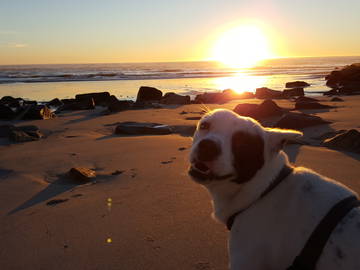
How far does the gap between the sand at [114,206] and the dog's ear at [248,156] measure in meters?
1.16

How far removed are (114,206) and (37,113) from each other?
32.1 feet

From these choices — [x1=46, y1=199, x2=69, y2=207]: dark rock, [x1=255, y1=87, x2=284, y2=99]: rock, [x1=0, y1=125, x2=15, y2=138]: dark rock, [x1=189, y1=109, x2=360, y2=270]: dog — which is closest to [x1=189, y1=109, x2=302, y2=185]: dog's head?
[x1=189, y1=109, x2=360, y2=270]: dog

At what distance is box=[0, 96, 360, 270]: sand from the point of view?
13.1ft

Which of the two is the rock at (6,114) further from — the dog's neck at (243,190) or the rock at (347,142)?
the dog's neck at (243,190)

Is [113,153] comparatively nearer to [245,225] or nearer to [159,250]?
[159,250]

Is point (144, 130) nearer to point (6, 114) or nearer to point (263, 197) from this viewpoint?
point (263, 197)

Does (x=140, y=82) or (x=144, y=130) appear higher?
(x=144, y=130)

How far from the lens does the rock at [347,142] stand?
7355 mm

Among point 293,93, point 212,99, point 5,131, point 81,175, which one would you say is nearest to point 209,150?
point 81,175

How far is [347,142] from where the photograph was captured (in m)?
7.56

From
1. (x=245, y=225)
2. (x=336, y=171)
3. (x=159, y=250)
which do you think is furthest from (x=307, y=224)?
(x=336, y=171)

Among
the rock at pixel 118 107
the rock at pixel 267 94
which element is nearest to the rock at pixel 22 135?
the rock at pixel 118 107

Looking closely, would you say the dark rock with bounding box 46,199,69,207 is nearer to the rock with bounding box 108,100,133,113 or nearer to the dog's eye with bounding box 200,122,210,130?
the dog's eye with bounding box 200,122,210,130

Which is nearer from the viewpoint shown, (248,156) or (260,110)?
(248,156)
